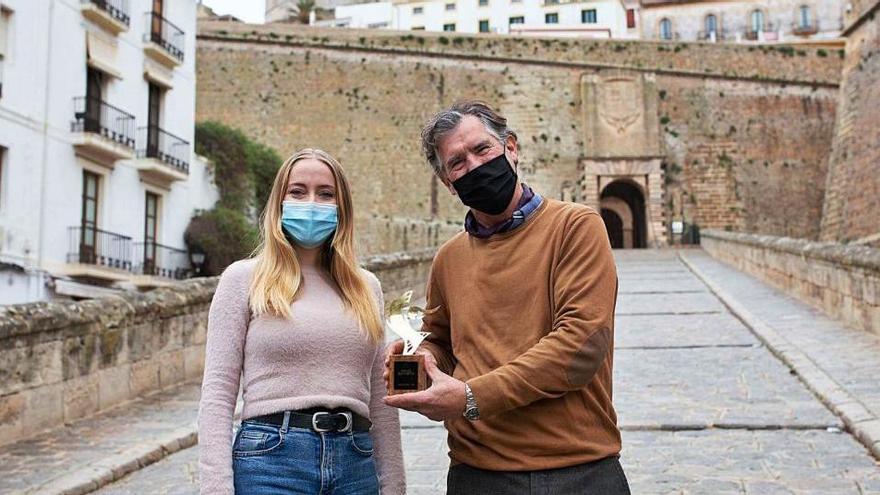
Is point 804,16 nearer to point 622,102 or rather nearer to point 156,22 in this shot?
point 622,102

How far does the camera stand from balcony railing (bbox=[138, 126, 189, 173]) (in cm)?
1869

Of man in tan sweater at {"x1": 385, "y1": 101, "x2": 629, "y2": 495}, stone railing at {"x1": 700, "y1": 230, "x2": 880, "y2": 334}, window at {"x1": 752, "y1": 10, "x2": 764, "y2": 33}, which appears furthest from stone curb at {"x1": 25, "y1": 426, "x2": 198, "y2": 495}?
window at {"x1": 752, "y1": 10, "x2": 764, "y2": 33}

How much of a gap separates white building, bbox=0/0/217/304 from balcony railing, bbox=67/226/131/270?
0.02 metres

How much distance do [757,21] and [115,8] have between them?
160ft

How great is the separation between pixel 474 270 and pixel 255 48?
36741 mm

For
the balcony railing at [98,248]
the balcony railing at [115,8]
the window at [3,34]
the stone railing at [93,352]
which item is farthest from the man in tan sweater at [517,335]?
the balcony railing at [115,8]

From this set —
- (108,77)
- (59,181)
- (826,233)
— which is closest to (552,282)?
(59,181)

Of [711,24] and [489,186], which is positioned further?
[711,24]

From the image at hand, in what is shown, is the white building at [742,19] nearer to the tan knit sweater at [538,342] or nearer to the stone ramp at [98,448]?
the stone ramp at [98,448]

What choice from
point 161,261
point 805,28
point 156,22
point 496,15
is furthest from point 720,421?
point 805,28

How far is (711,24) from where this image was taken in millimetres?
55875

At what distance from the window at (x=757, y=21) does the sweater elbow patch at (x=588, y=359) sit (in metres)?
59.0

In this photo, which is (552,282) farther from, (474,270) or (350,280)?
(350,280)

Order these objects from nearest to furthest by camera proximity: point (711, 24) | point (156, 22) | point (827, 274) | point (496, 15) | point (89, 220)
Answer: point (827, 274) → point (89, 220) → point (156, 22) → point (496, 15) → point (711, 24)
